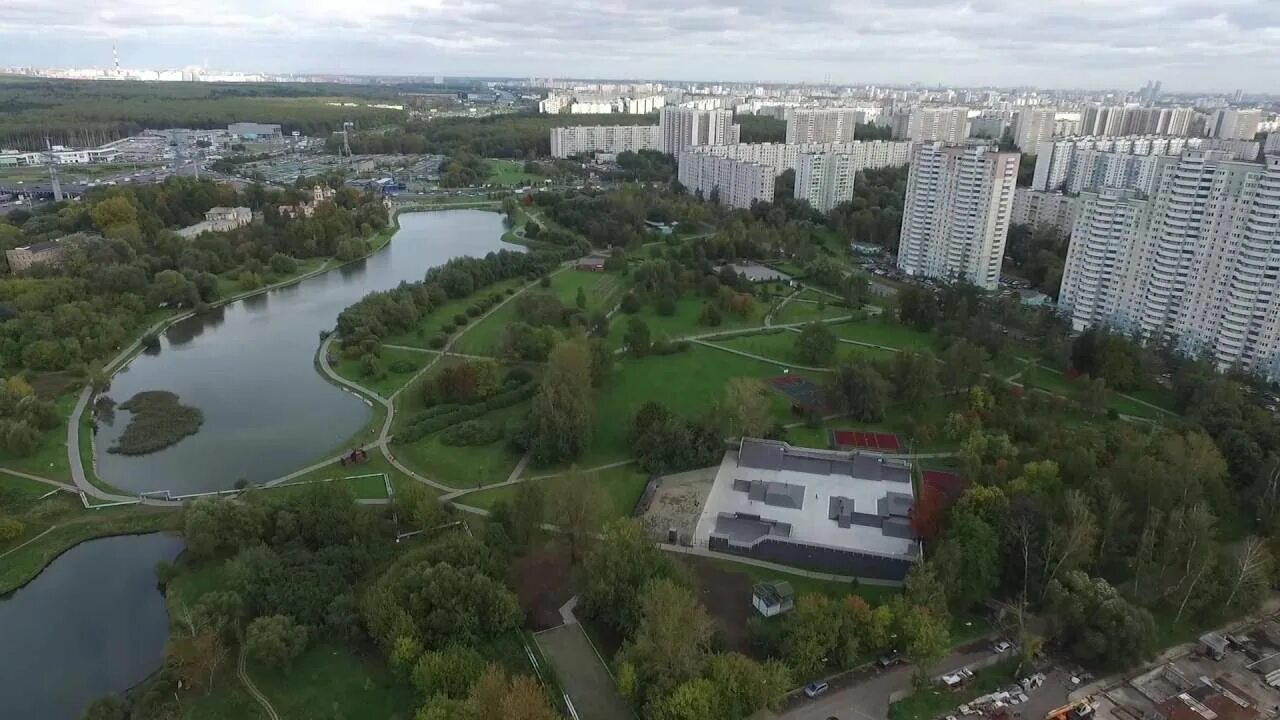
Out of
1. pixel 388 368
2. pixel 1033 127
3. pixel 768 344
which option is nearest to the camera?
pixel 388 368

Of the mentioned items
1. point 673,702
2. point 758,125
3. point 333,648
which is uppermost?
point 758,125

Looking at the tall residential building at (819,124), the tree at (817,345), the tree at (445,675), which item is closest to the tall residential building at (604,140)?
the tall residential building at (819,124)

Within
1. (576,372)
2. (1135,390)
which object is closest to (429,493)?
(576,372)

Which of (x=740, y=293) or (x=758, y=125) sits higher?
(x=758, y=125)

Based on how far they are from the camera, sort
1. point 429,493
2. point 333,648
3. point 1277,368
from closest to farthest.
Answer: point 333,648
point 429,493
point 1277,368

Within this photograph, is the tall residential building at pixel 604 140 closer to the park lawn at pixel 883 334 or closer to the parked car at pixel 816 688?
the park lawn at pixel 883 334

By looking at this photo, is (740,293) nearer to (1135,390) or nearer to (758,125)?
(1135,390)

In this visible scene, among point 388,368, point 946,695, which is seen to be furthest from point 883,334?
point 946,695

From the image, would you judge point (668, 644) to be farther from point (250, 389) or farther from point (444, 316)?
point (444, 316)
